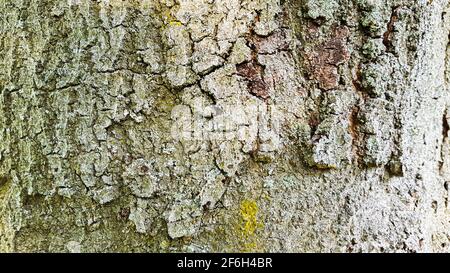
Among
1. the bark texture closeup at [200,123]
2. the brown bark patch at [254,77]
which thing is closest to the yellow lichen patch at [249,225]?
the bark texture closeup at [200,123]

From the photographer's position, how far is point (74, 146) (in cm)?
109

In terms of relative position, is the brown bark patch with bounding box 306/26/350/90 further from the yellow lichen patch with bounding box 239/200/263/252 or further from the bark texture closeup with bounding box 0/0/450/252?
the yellow lichen patch with bounding box 239/200/263/252

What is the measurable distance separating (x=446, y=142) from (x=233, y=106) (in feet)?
2.19

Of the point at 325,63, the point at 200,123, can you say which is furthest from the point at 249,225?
the point at 325,63

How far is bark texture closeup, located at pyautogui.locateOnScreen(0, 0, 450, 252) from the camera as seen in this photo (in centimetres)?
109

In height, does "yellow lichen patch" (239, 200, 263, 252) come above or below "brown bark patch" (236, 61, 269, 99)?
below

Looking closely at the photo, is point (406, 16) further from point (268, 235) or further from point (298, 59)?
point (268, 235)

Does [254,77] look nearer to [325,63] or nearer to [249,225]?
[325,63]

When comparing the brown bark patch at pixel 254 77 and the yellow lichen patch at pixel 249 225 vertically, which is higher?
Answer: the brown bark patch at pixel 254 77

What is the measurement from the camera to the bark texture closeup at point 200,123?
42.8 inches

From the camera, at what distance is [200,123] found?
109cm

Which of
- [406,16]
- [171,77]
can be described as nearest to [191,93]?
[171,77]

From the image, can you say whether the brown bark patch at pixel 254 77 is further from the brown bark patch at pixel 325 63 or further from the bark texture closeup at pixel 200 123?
the brown bark patch at pixel 325 63

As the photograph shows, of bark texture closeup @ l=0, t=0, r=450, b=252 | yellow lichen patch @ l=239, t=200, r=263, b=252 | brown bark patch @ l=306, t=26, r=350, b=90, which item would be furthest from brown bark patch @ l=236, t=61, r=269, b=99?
yellow lichen patch @ l=239, t=200, r=263, b=252
